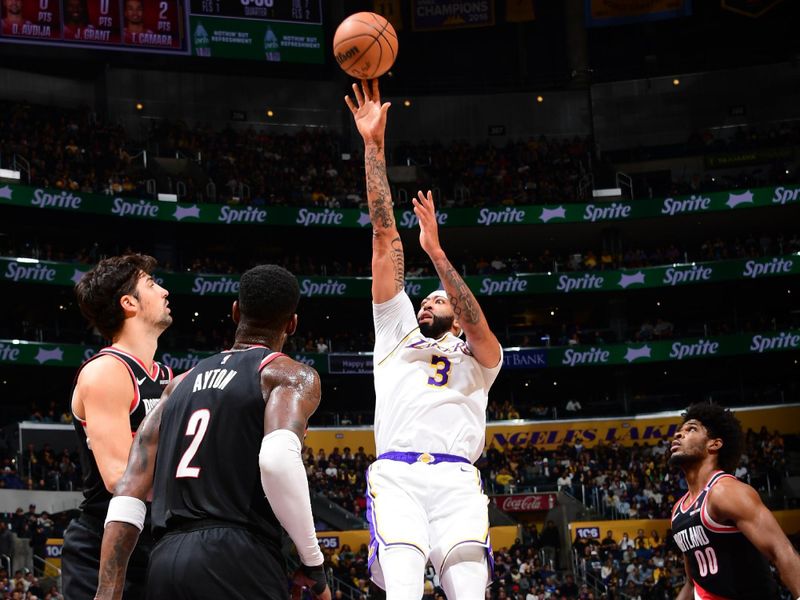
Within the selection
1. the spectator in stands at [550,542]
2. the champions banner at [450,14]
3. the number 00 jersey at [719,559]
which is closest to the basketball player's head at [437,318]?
the number 00 jersey at [719,559]

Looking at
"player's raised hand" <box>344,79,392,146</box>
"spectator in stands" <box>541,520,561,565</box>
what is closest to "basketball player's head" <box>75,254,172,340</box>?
"player's raised hand" <box>344,79,392,146</box>

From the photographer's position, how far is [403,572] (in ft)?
21.8

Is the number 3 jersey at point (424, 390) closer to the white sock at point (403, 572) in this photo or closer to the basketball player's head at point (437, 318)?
the basketball player's head at point (437, 318)

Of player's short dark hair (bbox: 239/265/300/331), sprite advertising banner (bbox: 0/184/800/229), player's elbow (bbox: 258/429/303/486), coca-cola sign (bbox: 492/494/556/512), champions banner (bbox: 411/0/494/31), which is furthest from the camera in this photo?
champions banner (bbox: 411/0/494/31)

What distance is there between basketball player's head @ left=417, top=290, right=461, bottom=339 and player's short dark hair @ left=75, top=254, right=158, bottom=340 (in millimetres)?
2345

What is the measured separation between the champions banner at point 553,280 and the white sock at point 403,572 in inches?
1300

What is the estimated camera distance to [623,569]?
1102 inches

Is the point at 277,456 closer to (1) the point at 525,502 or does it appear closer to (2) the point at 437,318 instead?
(2) the point at 437,318

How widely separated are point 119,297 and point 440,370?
2343 mm

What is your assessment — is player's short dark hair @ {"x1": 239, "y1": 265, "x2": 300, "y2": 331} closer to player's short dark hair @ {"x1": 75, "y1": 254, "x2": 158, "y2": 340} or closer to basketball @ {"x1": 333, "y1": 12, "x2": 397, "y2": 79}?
player's short dark hair @ {"x1": 75, "y1": 254, "x2": 158, "y2": 340}

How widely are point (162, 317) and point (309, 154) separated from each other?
4083cm

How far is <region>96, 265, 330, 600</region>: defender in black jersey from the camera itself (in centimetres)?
438

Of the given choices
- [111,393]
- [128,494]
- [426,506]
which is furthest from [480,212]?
[128,494]

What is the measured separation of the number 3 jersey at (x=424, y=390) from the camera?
7230 mm
